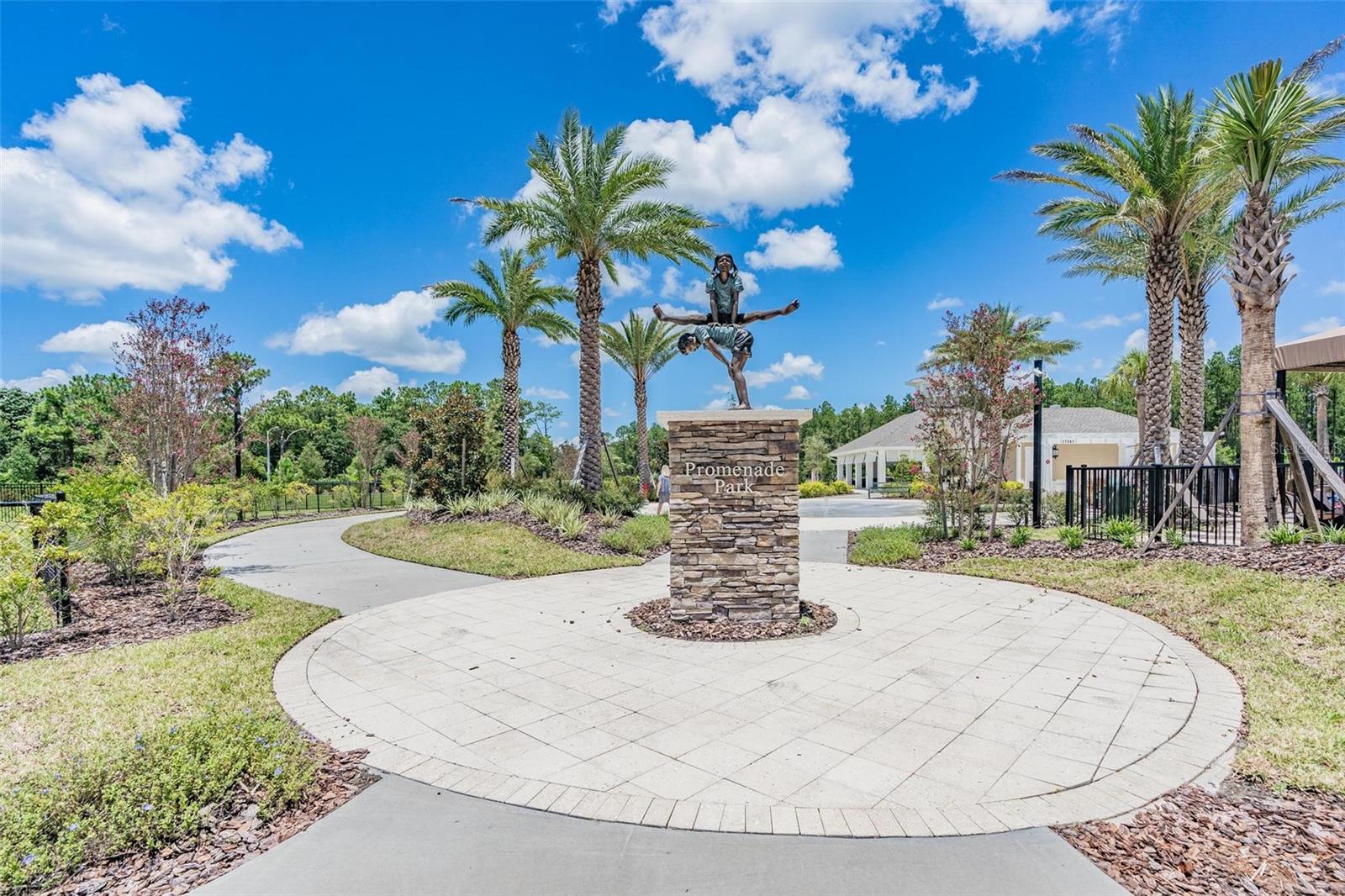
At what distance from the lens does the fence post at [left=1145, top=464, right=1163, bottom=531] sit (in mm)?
9961

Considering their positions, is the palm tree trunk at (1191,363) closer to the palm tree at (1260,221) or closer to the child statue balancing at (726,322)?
the palm tree at (1260,221)

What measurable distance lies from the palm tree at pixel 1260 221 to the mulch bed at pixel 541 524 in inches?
361

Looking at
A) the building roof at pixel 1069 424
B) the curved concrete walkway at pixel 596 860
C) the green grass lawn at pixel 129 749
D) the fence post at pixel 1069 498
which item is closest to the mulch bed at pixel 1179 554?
the fence post at pixel 1069 498

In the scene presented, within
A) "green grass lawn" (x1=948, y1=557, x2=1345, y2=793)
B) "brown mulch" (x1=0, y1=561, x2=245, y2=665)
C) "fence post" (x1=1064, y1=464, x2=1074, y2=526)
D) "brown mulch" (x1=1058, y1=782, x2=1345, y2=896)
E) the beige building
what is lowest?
"brown mulch" (x1=0, y1=561, x2=245, y2=665)

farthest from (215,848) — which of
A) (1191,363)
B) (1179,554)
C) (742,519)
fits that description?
(1191,363)

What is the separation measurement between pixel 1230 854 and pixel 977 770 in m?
1.00

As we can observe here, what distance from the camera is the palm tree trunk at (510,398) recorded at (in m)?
19.3

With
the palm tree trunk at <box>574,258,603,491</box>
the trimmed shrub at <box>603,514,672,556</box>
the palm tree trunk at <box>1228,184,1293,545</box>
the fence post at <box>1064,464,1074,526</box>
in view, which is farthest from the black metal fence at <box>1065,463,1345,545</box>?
the palm tree trunk at <box>574,258,603,491</box>

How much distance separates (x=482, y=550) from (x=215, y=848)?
9.13 meters

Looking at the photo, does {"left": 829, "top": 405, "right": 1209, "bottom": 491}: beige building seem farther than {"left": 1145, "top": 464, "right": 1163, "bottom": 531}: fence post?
Yes

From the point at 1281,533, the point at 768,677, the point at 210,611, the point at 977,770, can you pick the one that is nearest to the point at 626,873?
the point at 977,770

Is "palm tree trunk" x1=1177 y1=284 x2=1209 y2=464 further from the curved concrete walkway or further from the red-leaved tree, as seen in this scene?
the red-leaved tree

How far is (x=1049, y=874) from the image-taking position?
A: 7.98ft

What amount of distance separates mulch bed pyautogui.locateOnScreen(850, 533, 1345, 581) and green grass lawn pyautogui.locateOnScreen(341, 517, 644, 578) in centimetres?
543
